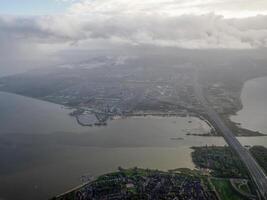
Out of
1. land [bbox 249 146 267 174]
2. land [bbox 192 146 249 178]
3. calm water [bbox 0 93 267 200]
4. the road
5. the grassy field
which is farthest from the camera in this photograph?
land [bbox 249 146 267 174]

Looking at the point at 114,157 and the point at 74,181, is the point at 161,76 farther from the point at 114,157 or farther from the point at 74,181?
the point at 74,181

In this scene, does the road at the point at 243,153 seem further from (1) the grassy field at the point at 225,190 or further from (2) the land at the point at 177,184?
(1) the grassy field at the point at 225,190

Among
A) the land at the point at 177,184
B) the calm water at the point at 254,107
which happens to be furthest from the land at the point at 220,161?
the calm water at the point at 254,107

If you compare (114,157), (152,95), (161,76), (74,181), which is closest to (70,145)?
(114,157)

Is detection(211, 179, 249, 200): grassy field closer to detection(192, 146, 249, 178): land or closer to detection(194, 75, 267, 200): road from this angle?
detection(192, 146, 249, 178): land

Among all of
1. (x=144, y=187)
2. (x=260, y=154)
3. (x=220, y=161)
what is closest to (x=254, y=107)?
(x=260, y=154)

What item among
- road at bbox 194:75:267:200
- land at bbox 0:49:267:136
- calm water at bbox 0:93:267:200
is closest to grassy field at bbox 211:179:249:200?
road at bbox 194:75:267:200

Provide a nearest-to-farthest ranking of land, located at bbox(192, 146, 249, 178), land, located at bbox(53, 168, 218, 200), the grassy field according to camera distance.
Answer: land, located at bbox(53, 168, 218, 200), the grassy field, land, located at bbox(192, 146, 249, 178)

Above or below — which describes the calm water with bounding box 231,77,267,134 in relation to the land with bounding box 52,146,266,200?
above
